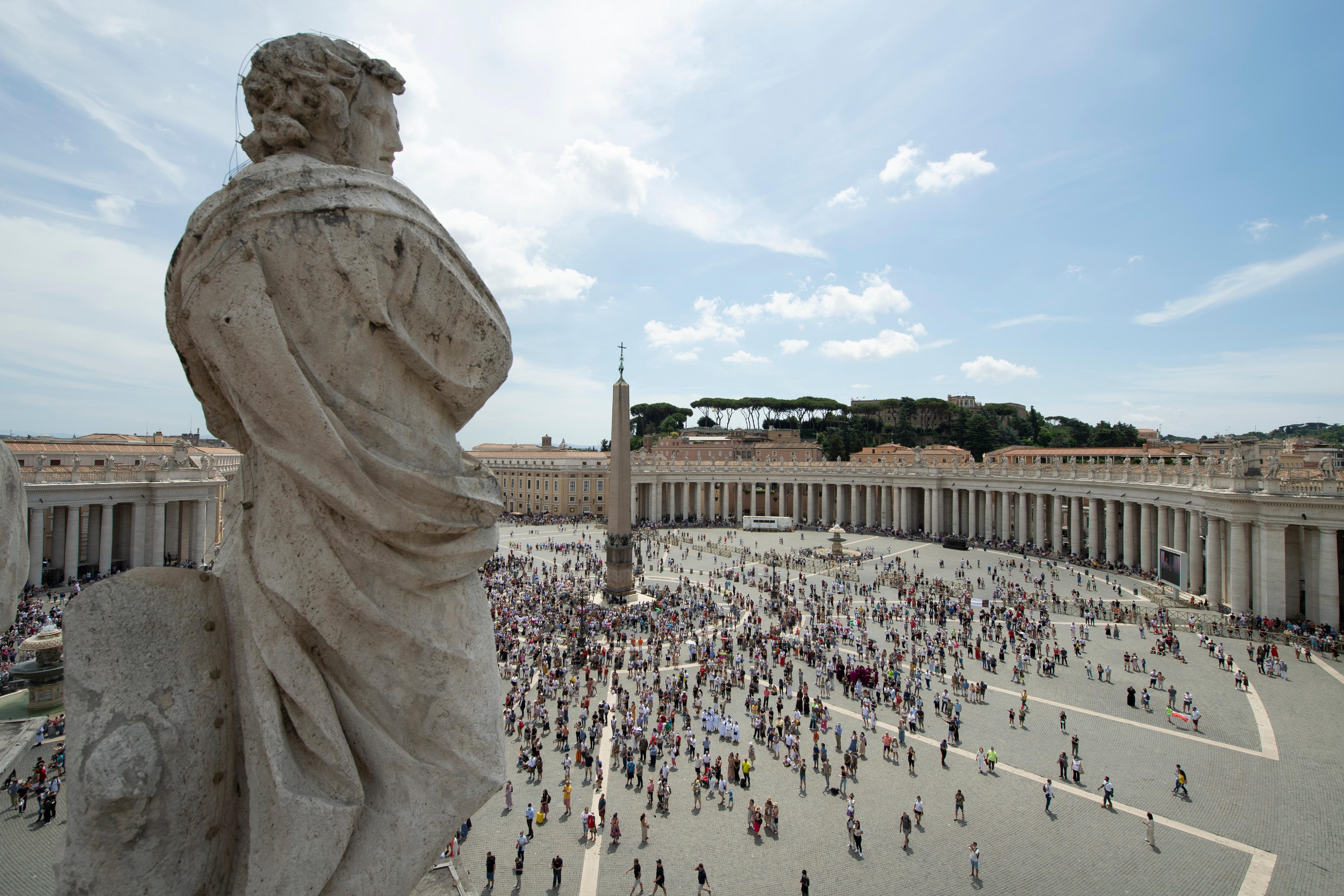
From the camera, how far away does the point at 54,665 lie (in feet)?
49.9

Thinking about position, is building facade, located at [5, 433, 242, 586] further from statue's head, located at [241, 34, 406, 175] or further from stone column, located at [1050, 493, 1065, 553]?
stone column, located at [1050, 493, 1065, 553]

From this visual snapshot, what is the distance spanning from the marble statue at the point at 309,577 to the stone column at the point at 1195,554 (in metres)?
41.2

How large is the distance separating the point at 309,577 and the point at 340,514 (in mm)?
270

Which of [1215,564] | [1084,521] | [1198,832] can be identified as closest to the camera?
[1198,832]

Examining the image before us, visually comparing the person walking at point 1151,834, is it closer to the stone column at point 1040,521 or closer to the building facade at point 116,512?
the building facade at point 116,512

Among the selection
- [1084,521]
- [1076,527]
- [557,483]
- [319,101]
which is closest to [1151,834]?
[319,101]

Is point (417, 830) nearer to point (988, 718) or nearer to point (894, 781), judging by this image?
point (894, 781)

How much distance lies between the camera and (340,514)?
2.66 metres

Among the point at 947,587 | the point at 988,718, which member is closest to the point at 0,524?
the point at 988,718

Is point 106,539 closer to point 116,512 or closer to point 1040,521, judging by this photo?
point 116,512

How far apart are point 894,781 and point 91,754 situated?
1557 cm

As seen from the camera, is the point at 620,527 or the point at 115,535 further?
the point at 115,535

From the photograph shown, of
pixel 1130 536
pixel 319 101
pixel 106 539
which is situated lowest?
pixel 1130 536

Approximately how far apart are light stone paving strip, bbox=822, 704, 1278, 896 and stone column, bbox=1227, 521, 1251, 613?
1679 centimetres
